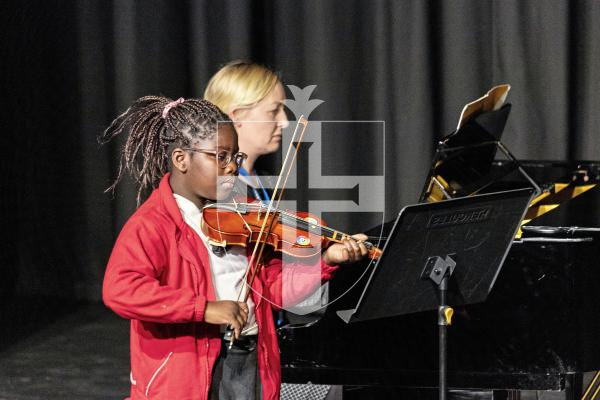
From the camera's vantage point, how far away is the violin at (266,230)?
6.48 feet

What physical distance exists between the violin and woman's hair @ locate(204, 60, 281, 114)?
27.7 inches

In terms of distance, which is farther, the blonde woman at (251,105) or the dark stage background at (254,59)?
the dark stage background at (254,59)

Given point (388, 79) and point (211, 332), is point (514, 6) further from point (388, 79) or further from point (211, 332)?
point (211, 332)

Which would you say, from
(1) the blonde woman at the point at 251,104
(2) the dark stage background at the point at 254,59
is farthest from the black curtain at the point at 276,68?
(1) the blonde woman at the point at 251,104

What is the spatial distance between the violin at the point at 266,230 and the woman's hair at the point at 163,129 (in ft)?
0.56

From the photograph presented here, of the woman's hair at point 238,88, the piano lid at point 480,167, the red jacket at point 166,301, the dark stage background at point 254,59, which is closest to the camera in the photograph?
the red jacket at point 166,301

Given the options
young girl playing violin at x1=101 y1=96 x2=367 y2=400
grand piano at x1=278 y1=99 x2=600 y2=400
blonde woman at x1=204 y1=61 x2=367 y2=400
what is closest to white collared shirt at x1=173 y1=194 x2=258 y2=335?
young girl playing violin at x1=101 y1=96 x2=367 y2=400

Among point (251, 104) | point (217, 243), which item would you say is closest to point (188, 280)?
point (217, 243)

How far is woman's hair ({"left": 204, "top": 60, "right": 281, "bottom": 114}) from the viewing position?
2682mm

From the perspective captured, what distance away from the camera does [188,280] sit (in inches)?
76.8

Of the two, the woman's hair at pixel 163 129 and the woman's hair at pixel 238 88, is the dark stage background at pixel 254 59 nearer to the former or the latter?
the woman's hair at pixel 238 88

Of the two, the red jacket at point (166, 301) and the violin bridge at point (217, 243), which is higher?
the violin bridge at point (217, 243)

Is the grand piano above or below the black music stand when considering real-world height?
below

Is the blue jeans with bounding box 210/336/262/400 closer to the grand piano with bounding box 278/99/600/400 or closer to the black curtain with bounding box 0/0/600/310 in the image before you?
the grand piano with bounding box 278/99/600/400
